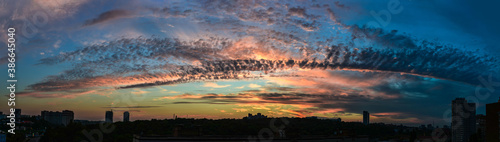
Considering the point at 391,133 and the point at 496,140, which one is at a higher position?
the point at 496,140

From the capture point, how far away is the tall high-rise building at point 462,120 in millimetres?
188125

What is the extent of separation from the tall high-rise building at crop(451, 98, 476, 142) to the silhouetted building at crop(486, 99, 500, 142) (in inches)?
6226

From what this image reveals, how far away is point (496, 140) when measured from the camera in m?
44.1

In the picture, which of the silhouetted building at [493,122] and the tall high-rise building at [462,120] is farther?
Result: the tall high-rise building at [462,120]

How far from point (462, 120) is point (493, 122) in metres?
169

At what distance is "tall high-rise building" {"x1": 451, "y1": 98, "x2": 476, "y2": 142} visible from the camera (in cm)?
18812

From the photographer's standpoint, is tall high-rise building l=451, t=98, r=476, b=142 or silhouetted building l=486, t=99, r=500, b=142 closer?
silhouetted building l=486, t=99, r=500, b=142

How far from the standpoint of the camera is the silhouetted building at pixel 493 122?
43.6 metres

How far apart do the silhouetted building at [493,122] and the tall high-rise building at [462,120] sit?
15813cm

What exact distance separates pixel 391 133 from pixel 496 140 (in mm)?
140823

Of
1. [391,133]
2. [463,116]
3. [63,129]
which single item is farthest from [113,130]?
[463,116]

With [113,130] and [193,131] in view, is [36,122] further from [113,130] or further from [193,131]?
[193,131]

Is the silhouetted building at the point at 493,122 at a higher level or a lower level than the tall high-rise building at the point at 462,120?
higher

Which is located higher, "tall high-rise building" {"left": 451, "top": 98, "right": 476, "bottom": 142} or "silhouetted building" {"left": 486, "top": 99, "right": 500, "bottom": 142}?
"silhouetted building" {"left": 486, "top": 99, "right": 500, "bottom": 142}
